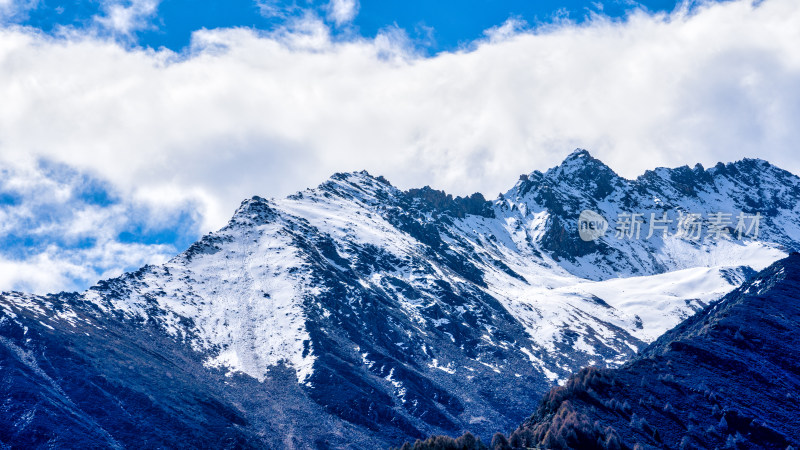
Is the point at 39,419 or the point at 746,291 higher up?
the point at 746,291

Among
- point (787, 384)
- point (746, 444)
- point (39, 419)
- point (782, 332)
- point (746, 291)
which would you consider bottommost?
point (39, 419)

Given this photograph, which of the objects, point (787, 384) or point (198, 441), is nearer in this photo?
point (787, 384)

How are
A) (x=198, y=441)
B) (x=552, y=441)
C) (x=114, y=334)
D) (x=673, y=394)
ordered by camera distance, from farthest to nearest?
(x=114, y=334) < (x=198, y=441) < (x=673, y=394) < (x=552, y=441)

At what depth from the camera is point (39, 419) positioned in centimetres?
14200

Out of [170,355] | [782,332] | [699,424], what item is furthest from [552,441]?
[170,355]

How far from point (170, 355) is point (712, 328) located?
432 feet

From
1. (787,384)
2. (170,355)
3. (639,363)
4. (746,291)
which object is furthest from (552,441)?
(170,355)

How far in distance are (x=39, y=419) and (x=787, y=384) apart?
398 ft

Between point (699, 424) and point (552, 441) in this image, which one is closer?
point (552, 441)

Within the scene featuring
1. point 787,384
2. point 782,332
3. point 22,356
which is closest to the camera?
point 787,384

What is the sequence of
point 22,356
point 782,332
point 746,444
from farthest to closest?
point 22,356 < point 782,332 < point 746,444

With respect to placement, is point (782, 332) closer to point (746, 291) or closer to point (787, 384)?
point (787, 384)

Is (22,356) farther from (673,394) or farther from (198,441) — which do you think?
(673,394)

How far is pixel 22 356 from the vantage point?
541 ft
